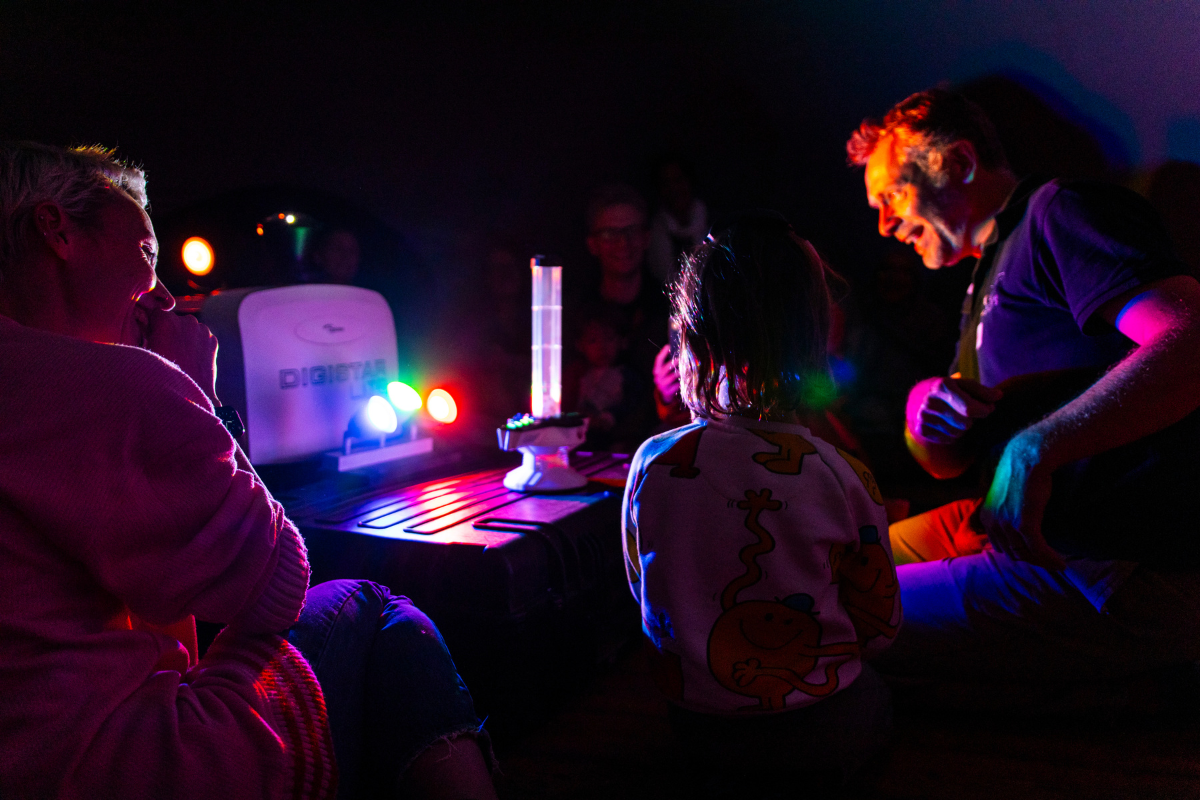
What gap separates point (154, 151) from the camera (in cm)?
192

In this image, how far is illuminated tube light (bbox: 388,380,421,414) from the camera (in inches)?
70.8

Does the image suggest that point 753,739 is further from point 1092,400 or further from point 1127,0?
point 1127,0

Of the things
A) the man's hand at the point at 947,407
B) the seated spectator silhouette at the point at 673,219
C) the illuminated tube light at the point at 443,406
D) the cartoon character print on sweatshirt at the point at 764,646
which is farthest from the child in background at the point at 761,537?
the seated spectator silhouette at the point at 673,219

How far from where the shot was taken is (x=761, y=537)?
3.06 feet

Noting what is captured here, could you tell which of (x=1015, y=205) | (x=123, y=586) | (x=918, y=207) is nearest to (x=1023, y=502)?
(x=1015, y=205)

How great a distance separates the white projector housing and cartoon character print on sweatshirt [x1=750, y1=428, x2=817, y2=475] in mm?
1078

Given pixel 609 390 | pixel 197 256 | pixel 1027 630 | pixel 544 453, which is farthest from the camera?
pixel 609 390

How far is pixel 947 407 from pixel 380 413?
48.9 inches

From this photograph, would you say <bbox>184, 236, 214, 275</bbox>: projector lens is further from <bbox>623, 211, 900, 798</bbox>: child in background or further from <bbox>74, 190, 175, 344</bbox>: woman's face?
<bbox>623, 211, 900, 798</bbox>: child in background

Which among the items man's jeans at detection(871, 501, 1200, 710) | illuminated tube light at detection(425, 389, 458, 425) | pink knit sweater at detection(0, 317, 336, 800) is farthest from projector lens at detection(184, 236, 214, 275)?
man's jeans at detection(871, 501, 1200, 710)

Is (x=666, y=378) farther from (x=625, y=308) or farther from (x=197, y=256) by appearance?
(x=197, y=256)

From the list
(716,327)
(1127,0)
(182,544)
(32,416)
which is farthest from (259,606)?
(1127,0)

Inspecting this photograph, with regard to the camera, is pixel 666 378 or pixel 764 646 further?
pixel 666 378

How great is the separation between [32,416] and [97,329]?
0.74ft
